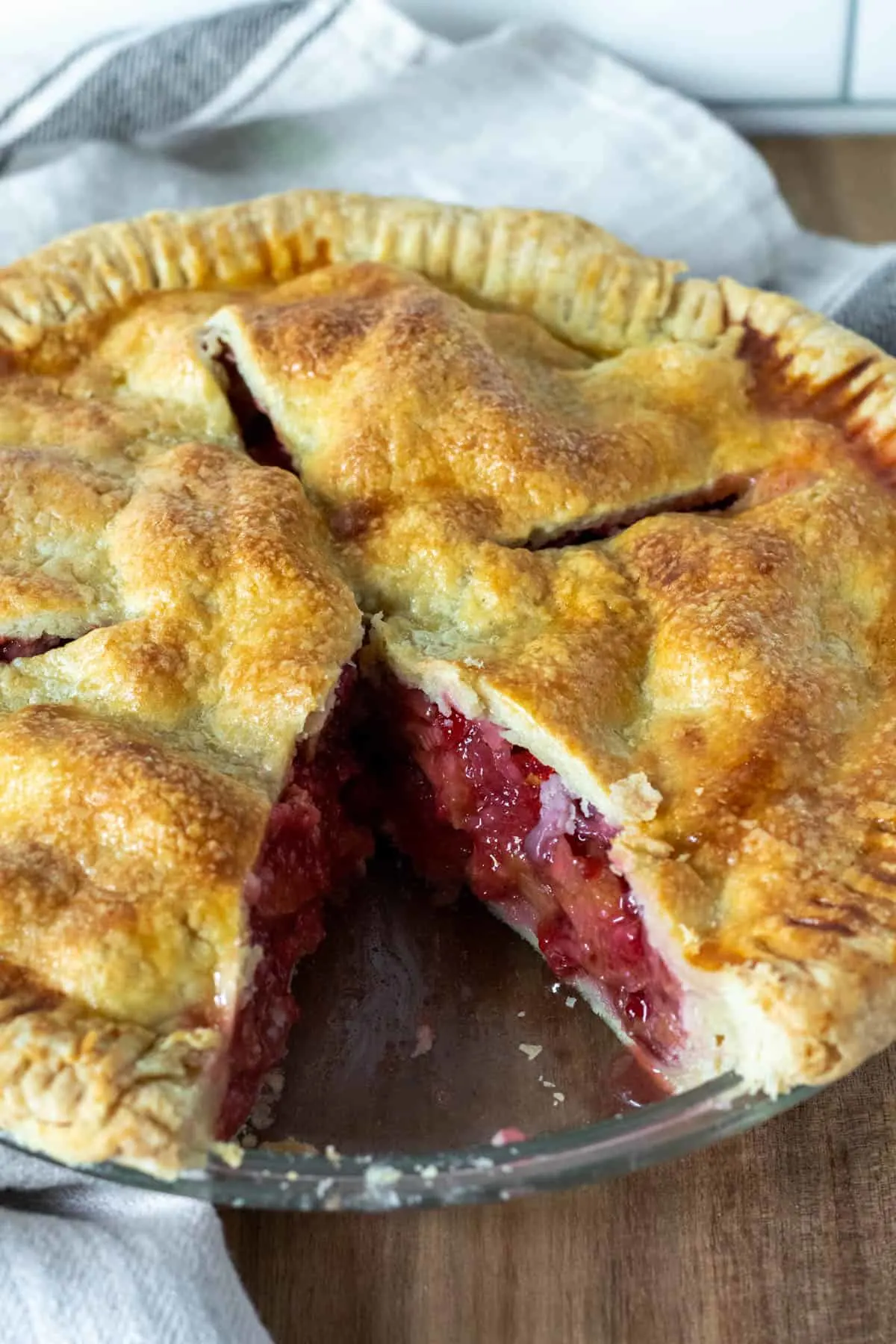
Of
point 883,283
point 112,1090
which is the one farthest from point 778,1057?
point 883,283

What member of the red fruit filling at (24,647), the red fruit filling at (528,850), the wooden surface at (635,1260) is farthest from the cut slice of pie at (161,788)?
the wooden surface at (635,1260)

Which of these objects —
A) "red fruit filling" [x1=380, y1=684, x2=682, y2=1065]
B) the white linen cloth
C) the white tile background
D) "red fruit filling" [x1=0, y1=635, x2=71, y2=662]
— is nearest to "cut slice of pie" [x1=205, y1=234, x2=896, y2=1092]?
"red fruit filling" [x1=380, y1=684, x2=682, y2=1065]

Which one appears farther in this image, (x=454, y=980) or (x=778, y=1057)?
(x=454, y=980)

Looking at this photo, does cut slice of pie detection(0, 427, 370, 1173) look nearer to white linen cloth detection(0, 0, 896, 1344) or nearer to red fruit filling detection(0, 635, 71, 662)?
red fruit filling detection(0, 635, 71, 662)

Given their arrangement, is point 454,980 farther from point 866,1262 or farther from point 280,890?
point 866,1262

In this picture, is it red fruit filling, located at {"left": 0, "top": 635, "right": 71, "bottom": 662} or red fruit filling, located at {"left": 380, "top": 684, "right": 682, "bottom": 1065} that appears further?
red fruit filling, located at {"left": 0, "top": 635, "right": 71, "bottom": 662}

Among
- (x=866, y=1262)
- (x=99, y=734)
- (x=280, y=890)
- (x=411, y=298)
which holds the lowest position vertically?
(x=866, y=1262)
